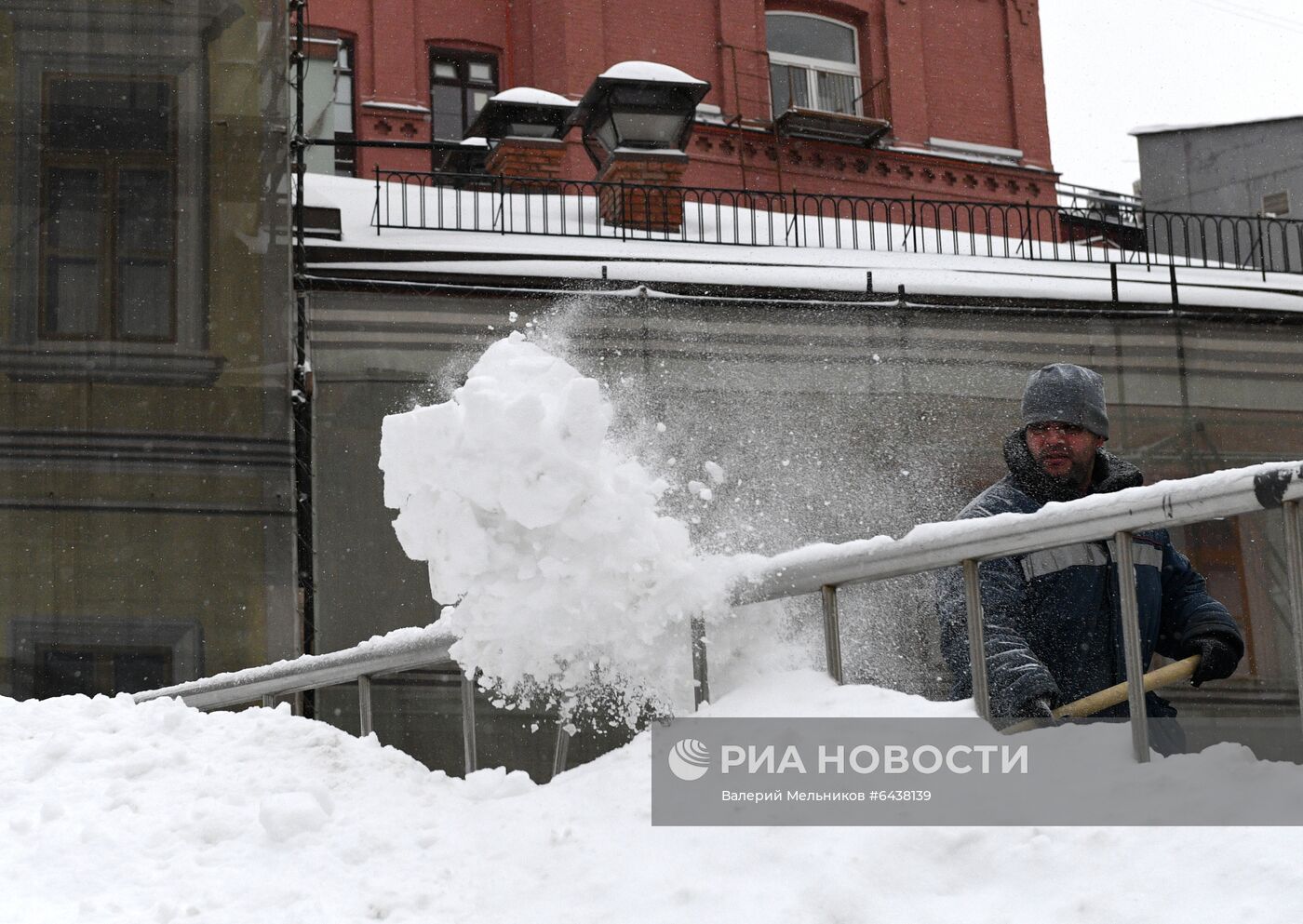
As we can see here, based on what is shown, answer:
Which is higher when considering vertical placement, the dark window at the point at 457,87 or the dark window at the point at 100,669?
the dark window at the point at 457,87

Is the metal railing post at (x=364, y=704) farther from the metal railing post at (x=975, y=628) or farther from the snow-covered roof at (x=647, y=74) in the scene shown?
the snow-covered roof at (x=647, y=74)

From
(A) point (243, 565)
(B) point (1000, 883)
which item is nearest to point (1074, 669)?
(B) point (1000, 883)

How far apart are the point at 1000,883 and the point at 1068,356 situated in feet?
27.1

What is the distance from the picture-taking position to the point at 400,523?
3328 millimetres

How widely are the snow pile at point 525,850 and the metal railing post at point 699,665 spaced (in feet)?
0.19

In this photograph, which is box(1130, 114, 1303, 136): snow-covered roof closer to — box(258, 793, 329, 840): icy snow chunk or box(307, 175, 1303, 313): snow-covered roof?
box(307, 175, 1303, 313): snow-covered roof

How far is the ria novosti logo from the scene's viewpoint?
2.77 meters

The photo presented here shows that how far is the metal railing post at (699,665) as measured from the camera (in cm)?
303

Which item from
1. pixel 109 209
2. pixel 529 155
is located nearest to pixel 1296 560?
pixel 109 209

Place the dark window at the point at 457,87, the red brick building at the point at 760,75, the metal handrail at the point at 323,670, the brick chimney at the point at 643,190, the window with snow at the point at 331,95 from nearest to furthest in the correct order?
1. the metal handrail at the point at 323,670
2. the brick chimney at the point at 643,190
3. the window with snow at the point at 331,95
4. the red brick building at the point at 760,75
5. the dark window at the point at 457,87

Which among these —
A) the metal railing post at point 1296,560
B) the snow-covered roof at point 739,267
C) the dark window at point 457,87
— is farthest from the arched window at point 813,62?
the metal railing post at point 1296,560

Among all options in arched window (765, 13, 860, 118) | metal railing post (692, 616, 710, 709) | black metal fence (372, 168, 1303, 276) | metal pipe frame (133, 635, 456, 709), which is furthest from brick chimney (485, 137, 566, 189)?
metal railing post (692, 616, 710, 709)

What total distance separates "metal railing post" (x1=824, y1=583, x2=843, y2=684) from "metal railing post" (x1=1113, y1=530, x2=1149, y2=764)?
1.78ft

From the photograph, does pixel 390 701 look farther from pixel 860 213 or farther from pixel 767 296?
pixel 860 213
